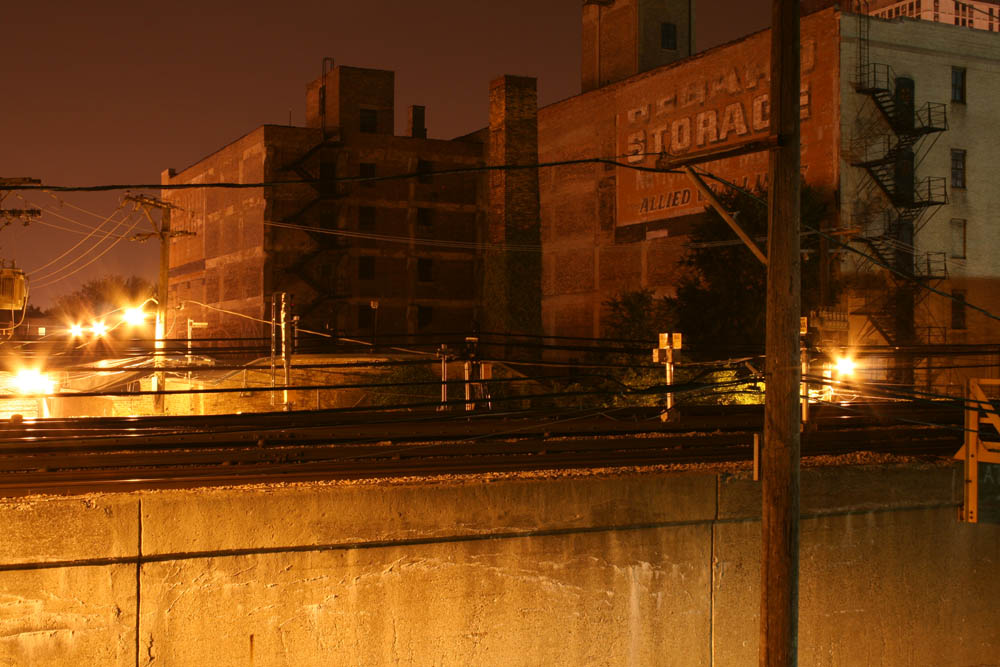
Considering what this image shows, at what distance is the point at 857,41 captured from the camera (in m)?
37.7

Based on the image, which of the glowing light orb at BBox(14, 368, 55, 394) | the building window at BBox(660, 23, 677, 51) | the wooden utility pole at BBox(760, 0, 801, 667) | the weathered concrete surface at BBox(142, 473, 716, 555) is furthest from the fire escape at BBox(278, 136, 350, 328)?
the wooden utility pole at BBox(760, 0, 801, 667)

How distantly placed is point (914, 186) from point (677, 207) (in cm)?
998

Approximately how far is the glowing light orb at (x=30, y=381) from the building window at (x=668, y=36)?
38652mm

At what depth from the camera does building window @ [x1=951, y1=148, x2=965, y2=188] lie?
39.4 metres

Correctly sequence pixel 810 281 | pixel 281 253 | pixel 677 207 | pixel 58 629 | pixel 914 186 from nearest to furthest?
pixel 58 629 → pixel 810 281 → pixel 914 186 → pixel 677 207 → pixel 281 253

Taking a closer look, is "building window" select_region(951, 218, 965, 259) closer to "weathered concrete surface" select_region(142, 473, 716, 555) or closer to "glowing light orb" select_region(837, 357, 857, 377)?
"glowing light orb" select_region(837, 357, 857, 377)

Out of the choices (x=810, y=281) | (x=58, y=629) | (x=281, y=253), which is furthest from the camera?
(x=281, y=253)

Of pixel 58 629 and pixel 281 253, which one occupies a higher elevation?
pixel 281 253

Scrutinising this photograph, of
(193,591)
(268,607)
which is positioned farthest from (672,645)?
(193,591)

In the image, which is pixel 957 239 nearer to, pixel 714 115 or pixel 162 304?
pixel 714 115

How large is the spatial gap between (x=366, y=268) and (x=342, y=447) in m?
45.8

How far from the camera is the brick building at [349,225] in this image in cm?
5512

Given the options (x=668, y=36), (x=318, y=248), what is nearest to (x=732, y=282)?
(x=668, y=36)

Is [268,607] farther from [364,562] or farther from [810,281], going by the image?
[810,281]
